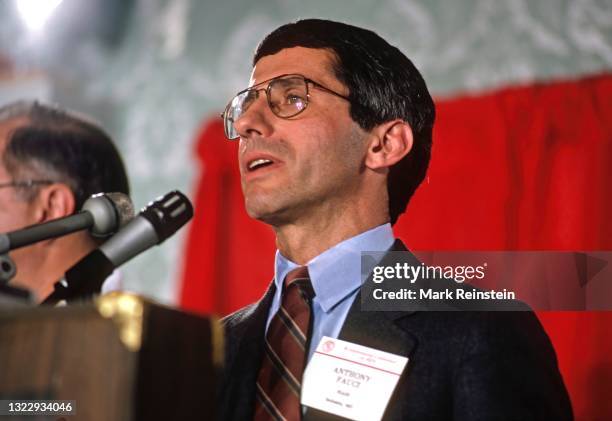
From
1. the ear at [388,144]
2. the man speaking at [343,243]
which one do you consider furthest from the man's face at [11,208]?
the ear at [388,144]

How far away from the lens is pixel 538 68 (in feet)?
9.28

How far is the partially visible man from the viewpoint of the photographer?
167 centimetres

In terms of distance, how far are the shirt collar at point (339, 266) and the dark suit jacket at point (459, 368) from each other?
5cm

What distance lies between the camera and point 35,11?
3.16 meters

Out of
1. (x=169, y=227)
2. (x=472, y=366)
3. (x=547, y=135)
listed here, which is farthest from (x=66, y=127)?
(x=547, y=135)

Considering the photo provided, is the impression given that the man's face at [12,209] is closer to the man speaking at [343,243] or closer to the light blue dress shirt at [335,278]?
the man speaking at [343,243]

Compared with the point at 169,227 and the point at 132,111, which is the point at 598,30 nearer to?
the point at 169,227

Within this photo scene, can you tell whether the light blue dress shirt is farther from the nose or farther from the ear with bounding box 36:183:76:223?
the ear with bounding box 36:183:76:223

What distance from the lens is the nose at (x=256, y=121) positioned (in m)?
1.51

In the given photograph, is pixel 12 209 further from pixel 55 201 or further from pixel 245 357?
pixel 245 357

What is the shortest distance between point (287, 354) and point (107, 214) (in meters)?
0.40

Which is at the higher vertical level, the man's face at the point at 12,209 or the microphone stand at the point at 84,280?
the man's face at the point at 12,209

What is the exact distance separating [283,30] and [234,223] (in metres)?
1.82

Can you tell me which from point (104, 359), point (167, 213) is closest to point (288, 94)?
point (167, 213)
